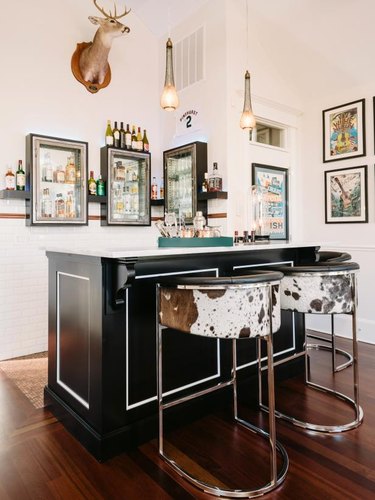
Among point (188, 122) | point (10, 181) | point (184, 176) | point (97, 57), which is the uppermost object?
point (97, 57)

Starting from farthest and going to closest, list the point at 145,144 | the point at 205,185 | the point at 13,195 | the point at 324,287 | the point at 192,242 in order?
1. the point at 145,144
2. the point at 205,185
3. the point at 13,195
4. the point at 192,242
5. the point at 324,287

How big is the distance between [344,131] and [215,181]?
5.34 feet

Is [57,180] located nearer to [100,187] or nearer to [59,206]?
[59,206]

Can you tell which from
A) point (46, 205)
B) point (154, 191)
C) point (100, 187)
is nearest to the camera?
point (46, 205)

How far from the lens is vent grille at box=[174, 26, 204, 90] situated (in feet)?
13.9

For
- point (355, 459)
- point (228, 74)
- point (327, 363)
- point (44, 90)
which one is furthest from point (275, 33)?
point (355, 459)

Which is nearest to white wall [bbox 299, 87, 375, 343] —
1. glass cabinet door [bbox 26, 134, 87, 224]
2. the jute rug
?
glass cabinet door [bbox 26, 134, 87, 224]

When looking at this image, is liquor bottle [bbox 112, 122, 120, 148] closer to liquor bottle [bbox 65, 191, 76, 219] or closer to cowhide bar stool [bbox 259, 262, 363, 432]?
liquor bottle [bbox 65, 191, 76, 219]

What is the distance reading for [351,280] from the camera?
7.07 ft

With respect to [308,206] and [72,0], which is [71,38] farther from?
[308,206]

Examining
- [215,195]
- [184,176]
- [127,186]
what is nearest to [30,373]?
[127,186]

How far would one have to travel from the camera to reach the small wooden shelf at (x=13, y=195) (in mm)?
3488

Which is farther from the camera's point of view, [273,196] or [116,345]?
[273,196]

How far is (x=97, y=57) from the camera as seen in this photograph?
3949mm
